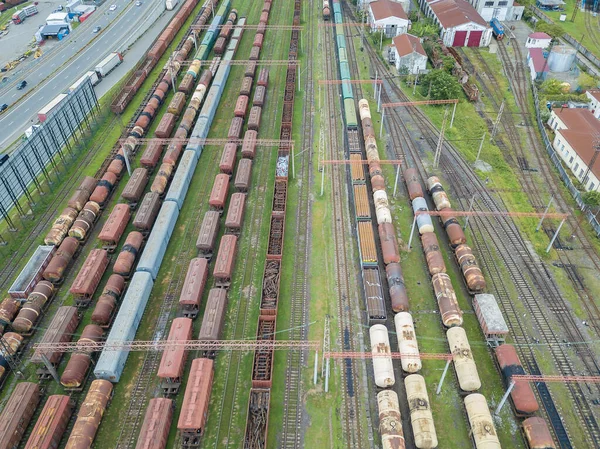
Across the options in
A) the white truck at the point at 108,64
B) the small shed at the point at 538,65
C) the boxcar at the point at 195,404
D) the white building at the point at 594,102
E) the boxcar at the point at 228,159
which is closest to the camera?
the boxcar at the point at 195,404

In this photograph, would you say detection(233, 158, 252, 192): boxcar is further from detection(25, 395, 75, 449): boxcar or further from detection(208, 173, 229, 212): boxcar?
detection(25, 395, 75, 449): boxcar

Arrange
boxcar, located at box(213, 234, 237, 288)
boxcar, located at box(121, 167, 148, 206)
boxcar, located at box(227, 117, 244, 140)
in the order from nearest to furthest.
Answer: boxcar, located at box(213, 234, 237, 288)
boxcar, located at box(121, 167, 148, 206)
boxcar, located at box(227, 117, 244, 140)

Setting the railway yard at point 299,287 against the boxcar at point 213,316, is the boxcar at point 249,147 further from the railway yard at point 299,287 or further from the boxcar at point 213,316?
the boxcar at point 213,316

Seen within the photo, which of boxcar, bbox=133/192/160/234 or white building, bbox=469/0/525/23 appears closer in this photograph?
boxcar, bbox=133/192/160/234

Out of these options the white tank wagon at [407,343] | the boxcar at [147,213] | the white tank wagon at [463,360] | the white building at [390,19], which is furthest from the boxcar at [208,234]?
the white building at [390,19]

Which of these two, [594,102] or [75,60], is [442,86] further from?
[75,60]

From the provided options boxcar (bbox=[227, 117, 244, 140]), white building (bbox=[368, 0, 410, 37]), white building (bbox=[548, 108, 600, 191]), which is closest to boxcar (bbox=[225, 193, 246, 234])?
boxcar (bbox=[227, 117, 244, 140])
